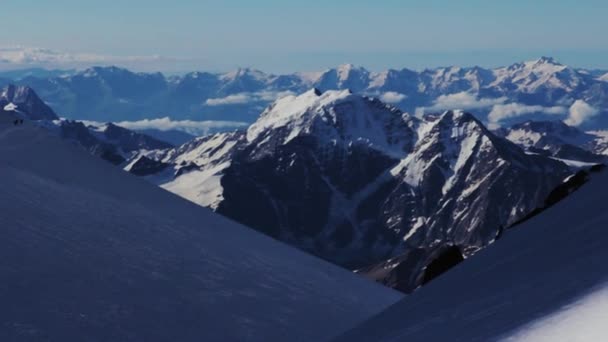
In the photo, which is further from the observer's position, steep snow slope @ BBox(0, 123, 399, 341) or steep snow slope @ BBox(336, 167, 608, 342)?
steep snow slope @ BBox(0, 123, 399, 341)

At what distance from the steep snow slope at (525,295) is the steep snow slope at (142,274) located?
3.04m

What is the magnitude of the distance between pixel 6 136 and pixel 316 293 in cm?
2030

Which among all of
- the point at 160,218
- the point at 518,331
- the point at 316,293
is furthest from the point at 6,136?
the point at 518,331

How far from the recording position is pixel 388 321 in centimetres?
1686

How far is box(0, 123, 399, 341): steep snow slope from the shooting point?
52.6 feet

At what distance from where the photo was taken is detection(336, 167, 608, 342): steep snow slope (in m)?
9.39

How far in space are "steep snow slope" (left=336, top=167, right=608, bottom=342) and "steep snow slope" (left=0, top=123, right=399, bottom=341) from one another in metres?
3.04

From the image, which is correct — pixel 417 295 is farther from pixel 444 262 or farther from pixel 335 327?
pixel 444 262

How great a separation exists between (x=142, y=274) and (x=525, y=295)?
10339mm

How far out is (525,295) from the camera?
12.1m

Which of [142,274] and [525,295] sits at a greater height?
[525,295]

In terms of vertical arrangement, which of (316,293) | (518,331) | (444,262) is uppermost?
(518,331)

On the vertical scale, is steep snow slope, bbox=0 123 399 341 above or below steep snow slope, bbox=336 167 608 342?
below

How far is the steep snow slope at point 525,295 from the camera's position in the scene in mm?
9391
